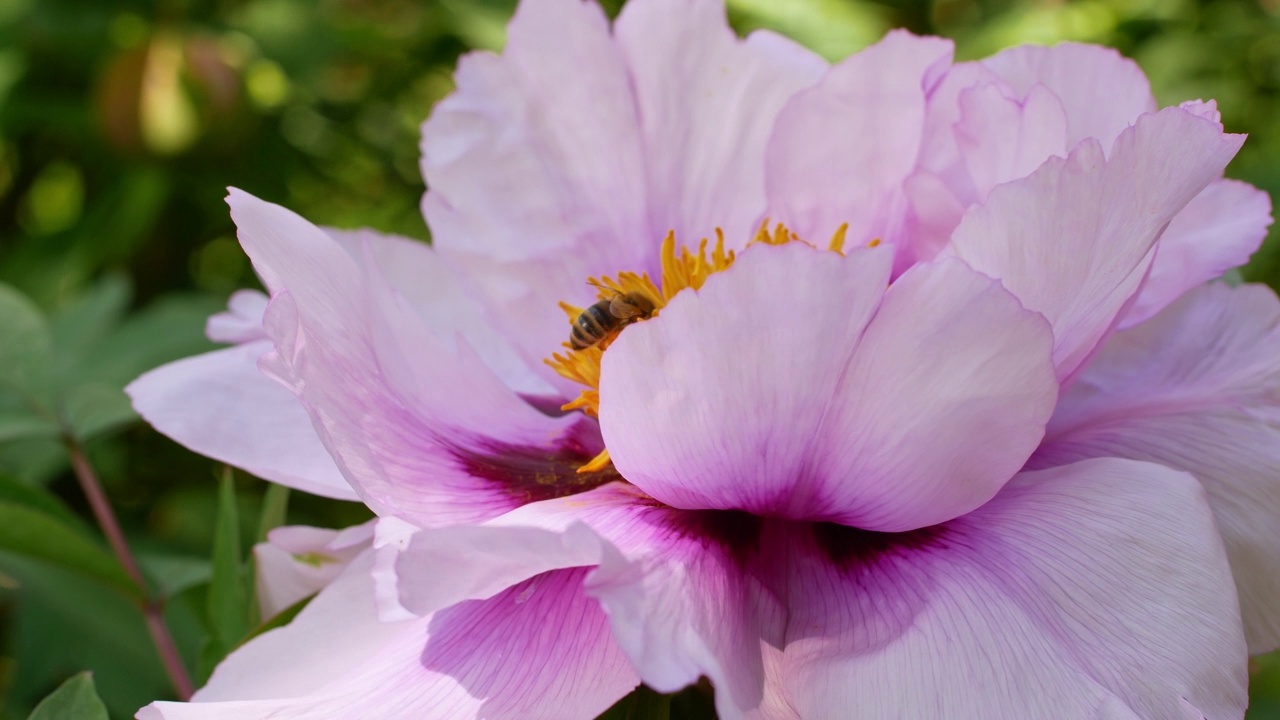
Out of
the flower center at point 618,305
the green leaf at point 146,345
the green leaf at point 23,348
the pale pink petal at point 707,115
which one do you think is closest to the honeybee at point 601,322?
the flower center at point 618,305

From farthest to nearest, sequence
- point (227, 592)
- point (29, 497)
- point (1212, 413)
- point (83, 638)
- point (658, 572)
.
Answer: point (83, 638)
point (29, 497)
point (227, 592)
point (1212, 413)
point (658, 572)

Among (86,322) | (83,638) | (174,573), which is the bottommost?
(83,638)

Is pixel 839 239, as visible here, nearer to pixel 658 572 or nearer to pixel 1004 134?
pixel 1004 134

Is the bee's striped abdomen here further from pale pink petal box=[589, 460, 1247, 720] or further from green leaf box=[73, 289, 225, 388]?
green leaf box=[73, 289, 225, 388]

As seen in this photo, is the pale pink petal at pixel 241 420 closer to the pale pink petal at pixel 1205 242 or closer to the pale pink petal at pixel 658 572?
the pale pink petal at pixel 658 572

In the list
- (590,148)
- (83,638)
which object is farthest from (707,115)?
(83,638)

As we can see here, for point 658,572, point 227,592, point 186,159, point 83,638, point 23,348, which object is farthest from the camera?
point 186,159

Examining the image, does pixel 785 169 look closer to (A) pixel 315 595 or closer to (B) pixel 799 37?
(A) pixel 315 595

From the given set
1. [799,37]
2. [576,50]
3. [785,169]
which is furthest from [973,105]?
[799,37]
